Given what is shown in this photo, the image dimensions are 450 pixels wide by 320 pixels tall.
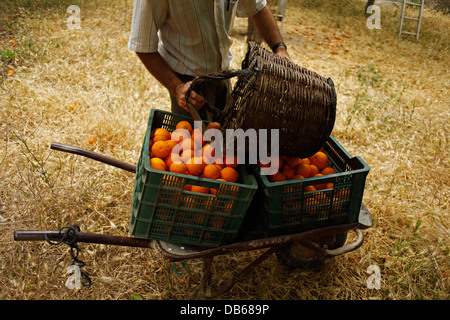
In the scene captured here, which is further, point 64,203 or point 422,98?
point 422,98

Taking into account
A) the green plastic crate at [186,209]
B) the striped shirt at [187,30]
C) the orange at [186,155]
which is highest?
the striped shirt at [187,30]

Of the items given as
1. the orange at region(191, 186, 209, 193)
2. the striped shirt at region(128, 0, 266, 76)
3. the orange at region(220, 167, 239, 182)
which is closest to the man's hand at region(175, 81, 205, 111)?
the striped shirt at region(128, 0, 266, 76)

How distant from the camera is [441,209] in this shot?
3375mm

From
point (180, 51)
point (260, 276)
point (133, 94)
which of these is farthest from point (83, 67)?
point (260, 276)

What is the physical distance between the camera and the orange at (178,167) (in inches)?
76.0

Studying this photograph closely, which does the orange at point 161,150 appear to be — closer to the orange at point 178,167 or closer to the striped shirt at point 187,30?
the orange at point 178,167

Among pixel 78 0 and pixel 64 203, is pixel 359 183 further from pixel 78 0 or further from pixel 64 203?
pixel 78 0

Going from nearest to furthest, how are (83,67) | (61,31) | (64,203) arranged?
(64,203) < (83,67) < (61,31)

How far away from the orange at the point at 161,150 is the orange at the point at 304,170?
2.60ft

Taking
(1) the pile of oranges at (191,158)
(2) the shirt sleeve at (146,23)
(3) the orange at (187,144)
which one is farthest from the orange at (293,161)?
(2) the shirt sleeve at (146,23)

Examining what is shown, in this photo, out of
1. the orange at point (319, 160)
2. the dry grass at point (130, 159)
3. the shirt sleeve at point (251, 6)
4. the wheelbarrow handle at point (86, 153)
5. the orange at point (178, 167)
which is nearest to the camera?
the orange at point (178, 167)

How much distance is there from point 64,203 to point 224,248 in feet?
6.17

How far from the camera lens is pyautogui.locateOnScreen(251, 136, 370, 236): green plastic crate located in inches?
74.7
